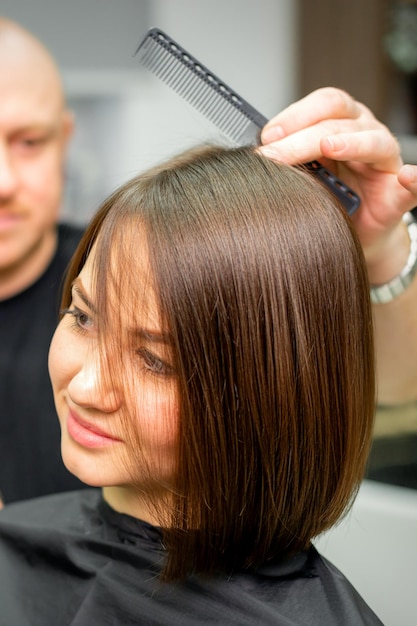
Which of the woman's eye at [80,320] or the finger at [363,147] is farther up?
the finger at [363,147]

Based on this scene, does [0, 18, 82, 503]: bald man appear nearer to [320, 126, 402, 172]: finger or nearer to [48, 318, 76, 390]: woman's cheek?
[48, 318, 76, 390]: woman's cheek

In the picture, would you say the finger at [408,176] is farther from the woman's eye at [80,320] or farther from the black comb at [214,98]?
the woman's eye at [80,320]

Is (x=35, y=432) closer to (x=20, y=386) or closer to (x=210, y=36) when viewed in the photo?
(x=20, y=386)

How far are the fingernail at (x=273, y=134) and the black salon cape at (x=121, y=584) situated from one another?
51 centimetres

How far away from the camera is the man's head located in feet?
4.78

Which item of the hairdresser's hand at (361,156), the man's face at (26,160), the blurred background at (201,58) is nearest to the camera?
the hairdresser's hand at (361,156)

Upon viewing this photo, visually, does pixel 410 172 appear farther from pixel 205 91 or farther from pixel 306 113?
pixel 205 91

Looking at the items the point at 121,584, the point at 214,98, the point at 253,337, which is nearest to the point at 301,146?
the point at 214,98

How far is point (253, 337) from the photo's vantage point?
0.79 meters

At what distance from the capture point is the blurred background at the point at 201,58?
9.62ft

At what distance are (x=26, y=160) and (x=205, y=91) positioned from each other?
0.65 meters

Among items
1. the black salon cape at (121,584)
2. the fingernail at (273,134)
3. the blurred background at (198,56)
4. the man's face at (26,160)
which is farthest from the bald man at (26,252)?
the blurred background at (198,56)

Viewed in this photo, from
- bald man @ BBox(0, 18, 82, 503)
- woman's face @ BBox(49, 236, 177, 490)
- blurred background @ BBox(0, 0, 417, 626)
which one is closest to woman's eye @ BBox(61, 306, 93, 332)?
woman's face @ BBox(49, 236, 177, 490)

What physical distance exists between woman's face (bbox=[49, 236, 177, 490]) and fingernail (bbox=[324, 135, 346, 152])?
0.82 feet
